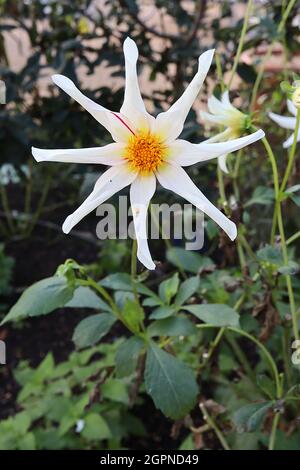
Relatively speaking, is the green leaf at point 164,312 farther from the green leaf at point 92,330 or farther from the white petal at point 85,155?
the white petal at point 85,155

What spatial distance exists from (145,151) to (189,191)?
0.06 metres

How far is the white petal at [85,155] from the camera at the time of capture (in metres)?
0.46

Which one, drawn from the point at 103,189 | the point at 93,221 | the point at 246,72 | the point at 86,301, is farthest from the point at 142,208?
the point at 93,221

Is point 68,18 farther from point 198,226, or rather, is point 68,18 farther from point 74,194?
point 198,226

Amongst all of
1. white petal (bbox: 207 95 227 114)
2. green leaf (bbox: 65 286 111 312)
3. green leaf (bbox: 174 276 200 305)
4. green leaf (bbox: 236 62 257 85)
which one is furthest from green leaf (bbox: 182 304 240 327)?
green leaf (bbox: 236 62 257 85)

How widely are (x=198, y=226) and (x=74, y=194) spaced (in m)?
1.01

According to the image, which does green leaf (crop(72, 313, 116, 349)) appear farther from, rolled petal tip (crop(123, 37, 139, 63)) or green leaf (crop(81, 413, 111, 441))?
rolled petal tip (crop(123, 37, 139, 63))

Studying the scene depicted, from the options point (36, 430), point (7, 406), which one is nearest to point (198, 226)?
point (36, 430)

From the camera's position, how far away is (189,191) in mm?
488

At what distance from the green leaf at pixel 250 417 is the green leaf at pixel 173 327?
0.35 ft

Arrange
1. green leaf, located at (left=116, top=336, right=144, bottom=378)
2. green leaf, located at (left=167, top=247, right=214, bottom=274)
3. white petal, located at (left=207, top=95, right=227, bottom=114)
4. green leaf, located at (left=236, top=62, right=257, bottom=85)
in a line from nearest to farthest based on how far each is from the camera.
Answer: white petal, located at (left=207, top=95, right=227, bottom=114), green leaf, located at (left=116, top=336, right=144, bottom=378), green leaf, located at (left=167, top=247, right=214, bottom=274), green leaf, located at (left=236, top=62, right=257, bottom=85)

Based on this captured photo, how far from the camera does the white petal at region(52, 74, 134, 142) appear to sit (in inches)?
17.9

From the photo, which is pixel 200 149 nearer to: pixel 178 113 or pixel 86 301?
pixel 178 113
